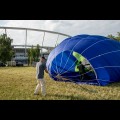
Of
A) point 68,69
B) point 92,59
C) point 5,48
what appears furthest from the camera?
point 5,48

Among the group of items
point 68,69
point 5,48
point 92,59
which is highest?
point 5,48

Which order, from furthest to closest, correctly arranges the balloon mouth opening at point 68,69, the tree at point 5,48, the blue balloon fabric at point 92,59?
the tree at point 5,48, the balloon mouth opening at point 68,69, the blue balloon fabric at point 92,59

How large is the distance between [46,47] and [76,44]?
3789 inches

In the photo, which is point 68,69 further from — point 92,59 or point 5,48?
point 5,48

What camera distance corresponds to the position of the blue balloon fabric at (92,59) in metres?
12.0

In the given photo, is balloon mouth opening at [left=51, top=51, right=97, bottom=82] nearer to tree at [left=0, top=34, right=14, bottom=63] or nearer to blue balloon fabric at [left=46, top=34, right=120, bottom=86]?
blue balloon fabric at [left=46, top=34, right=120, bottom=86]

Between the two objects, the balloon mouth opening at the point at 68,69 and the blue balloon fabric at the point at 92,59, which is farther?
the balloon mouth opening at the point at 68,69

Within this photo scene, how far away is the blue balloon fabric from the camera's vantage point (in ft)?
39.3

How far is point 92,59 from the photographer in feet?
39.3

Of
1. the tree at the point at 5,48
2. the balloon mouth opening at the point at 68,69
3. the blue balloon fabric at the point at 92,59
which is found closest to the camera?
the blue balloon fabric at the point at 92,59

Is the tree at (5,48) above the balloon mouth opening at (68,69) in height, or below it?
above

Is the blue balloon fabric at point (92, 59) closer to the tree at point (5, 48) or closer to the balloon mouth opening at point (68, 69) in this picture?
the balloon mouth opening at point (68, 69)

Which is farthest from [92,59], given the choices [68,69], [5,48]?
[5,48]

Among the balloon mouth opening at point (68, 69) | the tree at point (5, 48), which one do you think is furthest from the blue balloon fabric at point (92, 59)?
the tree at point (5, 48)
